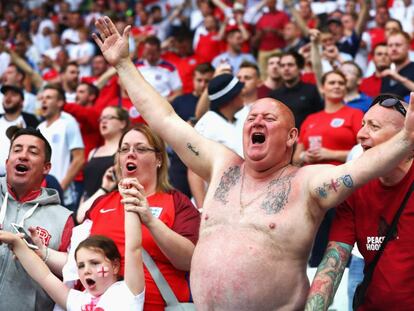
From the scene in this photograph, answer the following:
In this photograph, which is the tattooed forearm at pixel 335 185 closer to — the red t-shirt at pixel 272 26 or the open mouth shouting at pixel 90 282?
the open mouth shouting at pixel 90 282

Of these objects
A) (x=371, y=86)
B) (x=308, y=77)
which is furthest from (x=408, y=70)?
(x=308, y=77)

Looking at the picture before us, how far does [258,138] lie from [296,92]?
17.4 feet

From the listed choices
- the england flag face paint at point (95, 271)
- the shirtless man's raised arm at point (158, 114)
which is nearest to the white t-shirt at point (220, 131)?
the shirtless man's raised arm at point (158, 114)

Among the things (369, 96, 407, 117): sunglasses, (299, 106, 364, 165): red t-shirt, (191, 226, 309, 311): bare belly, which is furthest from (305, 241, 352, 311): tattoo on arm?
(299, 106, 364, 165): red t-shirt

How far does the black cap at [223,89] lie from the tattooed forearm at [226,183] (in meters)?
3.47

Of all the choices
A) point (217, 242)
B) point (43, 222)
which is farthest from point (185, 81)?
point (217, 242)

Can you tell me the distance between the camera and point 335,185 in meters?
4.56

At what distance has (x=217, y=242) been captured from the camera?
482 centimetres

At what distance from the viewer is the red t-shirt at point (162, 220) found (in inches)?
217

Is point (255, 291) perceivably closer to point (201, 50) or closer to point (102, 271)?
A: point (102, 271)

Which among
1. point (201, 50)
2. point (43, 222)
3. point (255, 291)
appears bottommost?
point (255, 291)

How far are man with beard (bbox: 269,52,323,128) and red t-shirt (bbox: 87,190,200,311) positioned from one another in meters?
4.34

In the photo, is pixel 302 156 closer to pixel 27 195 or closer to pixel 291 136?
pixel 27 195

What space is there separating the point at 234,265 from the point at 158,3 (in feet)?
51.2
